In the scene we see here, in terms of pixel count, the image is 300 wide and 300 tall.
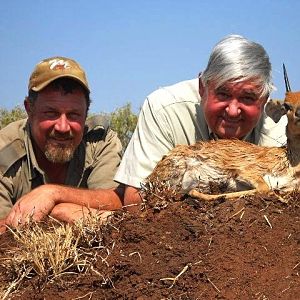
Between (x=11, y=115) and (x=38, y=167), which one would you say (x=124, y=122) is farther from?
(x=38, y=167)

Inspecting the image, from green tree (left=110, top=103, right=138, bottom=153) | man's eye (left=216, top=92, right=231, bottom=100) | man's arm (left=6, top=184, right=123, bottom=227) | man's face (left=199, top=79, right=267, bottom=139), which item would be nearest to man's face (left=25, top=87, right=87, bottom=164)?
man's arm (left=6, top=184, right=123, bottom=227)

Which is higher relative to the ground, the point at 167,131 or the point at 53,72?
the point at 53,72

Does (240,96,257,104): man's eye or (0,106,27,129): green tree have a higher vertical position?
(240,96,257,104): man's eye

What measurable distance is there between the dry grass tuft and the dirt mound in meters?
0.05

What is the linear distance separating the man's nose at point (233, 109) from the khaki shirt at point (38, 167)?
6.16ft

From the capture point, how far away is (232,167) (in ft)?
16.6

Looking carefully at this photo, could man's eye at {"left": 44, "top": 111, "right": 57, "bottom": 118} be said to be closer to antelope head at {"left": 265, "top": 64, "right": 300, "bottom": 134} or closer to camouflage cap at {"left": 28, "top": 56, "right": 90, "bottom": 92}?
camouflage cap at {"left": 28, "top": 56, "right": 90, "bottom": 92}

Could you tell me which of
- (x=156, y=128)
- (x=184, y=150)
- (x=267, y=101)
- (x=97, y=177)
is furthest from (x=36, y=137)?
(x=267, y=101)

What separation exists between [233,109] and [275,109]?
411mm

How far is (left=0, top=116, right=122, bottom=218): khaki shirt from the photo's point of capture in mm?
6543

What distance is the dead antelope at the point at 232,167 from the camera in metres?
4.99

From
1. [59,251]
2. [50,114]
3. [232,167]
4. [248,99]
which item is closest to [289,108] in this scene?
[248,99]

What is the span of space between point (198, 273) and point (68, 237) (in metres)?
1.08

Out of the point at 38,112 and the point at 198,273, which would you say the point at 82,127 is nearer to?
the point at 38,112
